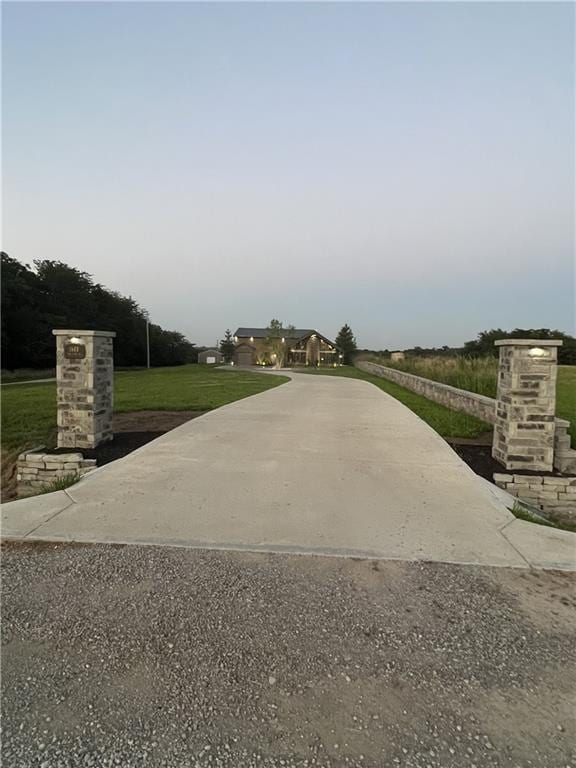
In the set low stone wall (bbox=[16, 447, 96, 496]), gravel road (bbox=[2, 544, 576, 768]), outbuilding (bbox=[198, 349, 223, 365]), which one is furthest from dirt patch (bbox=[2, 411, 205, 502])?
outbuilding (bbox=[198, 349, 223, 365])

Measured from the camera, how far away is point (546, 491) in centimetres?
498

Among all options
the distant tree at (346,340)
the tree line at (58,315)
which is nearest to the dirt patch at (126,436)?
the tree line at (58,315)

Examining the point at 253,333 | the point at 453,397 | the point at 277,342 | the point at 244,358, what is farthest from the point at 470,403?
the point at 253,333

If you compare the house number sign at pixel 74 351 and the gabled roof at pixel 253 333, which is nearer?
the house number sign at pixel 74 351

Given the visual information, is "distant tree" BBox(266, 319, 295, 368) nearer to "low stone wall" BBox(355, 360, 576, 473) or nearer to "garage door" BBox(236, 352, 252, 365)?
"garage door" BBox(236, 352, 252, 365)

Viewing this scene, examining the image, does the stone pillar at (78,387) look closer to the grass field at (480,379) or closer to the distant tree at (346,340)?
the grass field at (480,379)

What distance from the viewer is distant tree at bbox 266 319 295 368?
144 feet

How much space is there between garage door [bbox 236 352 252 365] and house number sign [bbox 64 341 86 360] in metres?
46.0

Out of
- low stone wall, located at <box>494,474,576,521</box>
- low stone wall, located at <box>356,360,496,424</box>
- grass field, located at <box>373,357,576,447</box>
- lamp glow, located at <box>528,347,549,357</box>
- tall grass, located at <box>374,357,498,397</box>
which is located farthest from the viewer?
tall grass, located at <box>374,357,498,397</box>

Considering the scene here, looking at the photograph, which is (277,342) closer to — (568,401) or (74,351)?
(568,401)

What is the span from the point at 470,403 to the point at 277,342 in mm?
35674

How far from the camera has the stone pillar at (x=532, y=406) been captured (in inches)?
211

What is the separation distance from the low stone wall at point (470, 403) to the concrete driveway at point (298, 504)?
58.0 inches

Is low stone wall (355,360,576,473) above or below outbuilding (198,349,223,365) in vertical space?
below
